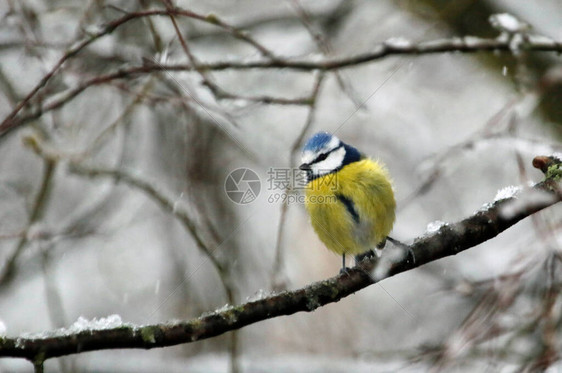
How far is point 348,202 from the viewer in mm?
2926

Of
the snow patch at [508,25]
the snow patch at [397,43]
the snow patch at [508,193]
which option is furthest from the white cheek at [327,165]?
the snow patch at [508,25]

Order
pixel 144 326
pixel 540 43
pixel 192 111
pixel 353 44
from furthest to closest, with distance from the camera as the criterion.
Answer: pixel 353 44 < pixel 192 111 < pixel 540 43 < pixel 144 326

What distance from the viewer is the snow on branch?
5.71 ft

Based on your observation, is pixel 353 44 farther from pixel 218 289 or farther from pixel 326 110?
pixel 218 289

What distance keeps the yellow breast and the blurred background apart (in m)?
0.14

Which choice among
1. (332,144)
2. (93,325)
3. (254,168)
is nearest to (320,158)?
(332,144)

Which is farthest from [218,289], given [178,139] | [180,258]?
[178,139]

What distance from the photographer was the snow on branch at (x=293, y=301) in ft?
5.71

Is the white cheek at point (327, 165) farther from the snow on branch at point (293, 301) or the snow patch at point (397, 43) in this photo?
the snow on branch at point (293, 301)

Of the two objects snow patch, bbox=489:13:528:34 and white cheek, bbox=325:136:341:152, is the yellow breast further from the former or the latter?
snow patch, bbox=489:13:528:34

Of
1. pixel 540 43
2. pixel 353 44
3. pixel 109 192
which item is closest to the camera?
pixel 540 43

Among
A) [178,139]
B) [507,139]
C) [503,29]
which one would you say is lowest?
[507,139]

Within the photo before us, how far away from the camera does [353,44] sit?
551 centimetres

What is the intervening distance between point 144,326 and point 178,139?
3.23 metres
